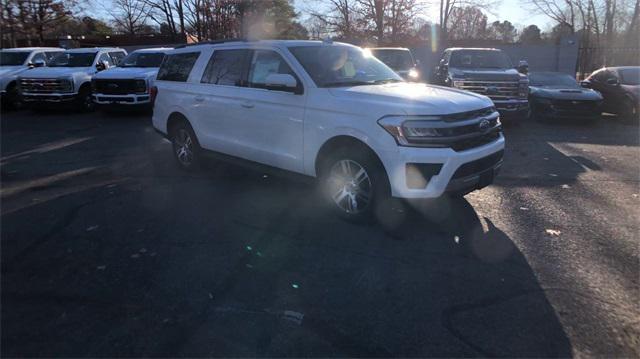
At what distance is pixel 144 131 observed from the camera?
38.5 ft

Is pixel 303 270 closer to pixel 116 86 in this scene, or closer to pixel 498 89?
pixel 498 89

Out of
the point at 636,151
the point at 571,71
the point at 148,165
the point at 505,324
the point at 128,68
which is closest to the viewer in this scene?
the point at 505,324

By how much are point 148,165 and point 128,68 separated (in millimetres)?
7629

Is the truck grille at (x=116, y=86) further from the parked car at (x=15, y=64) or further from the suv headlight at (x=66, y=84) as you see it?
the parked car at (x=15, y=64)

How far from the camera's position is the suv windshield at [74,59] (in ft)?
51.8

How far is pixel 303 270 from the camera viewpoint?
414 cm

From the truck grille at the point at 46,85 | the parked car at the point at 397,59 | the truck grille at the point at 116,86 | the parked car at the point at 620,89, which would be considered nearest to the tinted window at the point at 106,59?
the truck grille at the point at 46,85

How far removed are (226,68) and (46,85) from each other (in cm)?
1074

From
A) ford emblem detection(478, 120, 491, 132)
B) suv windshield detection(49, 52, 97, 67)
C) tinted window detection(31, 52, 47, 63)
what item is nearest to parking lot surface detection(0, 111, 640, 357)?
ford emblem detection(478, 120, 491, 132)

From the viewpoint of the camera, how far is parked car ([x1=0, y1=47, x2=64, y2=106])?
15.4 meters

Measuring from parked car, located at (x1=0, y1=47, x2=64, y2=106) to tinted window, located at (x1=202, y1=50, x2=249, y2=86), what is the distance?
1218cm

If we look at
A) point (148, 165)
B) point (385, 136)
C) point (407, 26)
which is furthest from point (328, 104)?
point (407, 26)

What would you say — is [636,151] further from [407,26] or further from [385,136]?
[407,26]

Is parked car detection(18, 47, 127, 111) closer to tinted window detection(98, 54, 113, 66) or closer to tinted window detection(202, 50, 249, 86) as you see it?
tinted window detection(98, 54, 113, 66)
